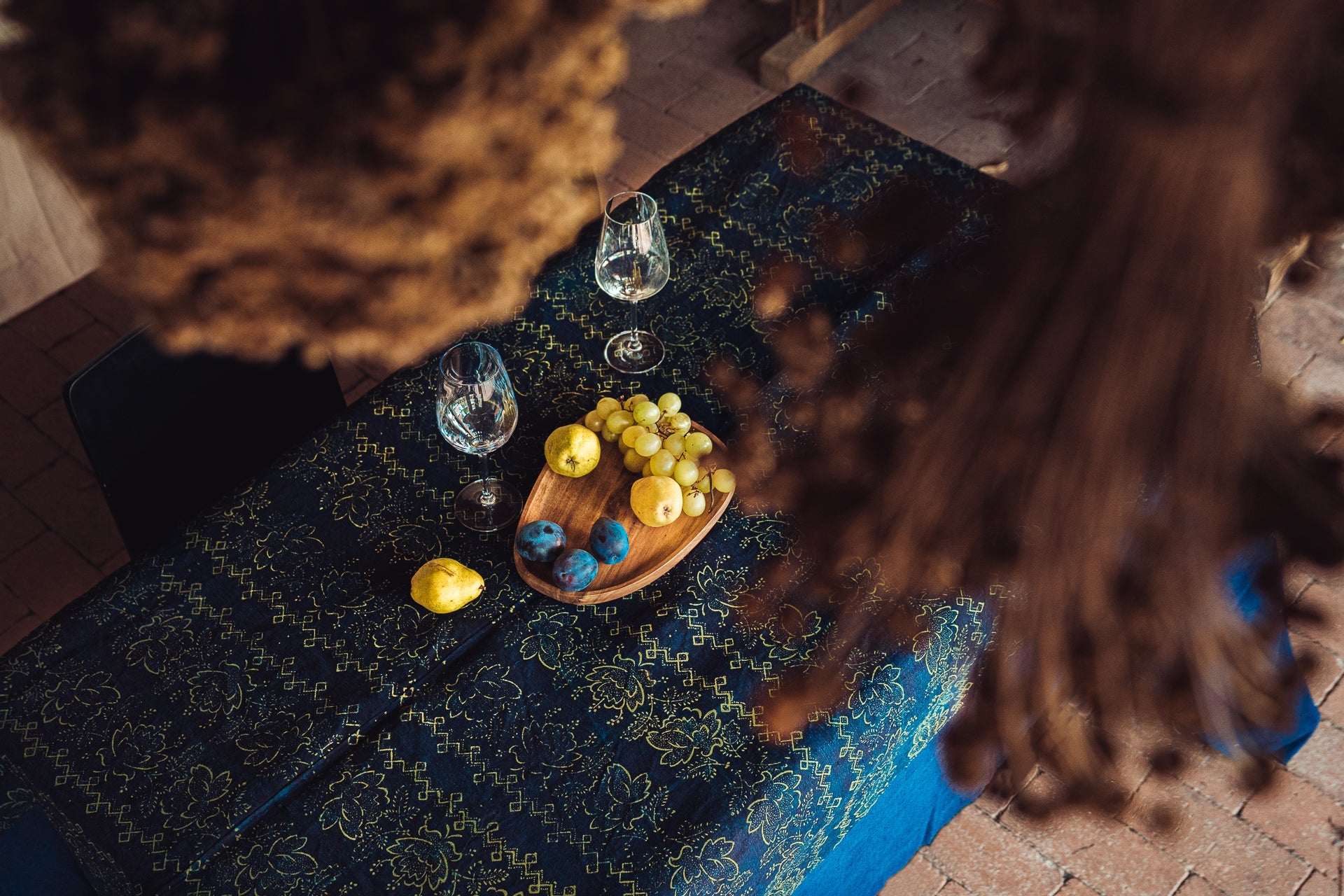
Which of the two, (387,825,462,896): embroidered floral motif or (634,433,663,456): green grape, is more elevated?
(634,433,663,456): green grape

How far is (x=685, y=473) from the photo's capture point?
1753mm

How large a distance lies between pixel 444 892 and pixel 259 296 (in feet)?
4.16

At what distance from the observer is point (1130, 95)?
1.30 ft

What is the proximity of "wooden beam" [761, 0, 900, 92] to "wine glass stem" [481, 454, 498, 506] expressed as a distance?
108 inches

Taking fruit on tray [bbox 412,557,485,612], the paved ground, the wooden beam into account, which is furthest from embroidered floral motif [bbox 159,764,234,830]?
the wooden beam

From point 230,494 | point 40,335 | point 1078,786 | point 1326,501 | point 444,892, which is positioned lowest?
point 40,335

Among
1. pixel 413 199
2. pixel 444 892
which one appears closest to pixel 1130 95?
pixel 413 199

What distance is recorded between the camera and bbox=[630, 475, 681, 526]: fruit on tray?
173 centimetres

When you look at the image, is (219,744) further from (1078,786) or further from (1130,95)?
(1130,95)

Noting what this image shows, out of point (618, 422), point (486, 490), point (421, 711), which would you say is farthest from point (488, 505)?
point (421, 711)

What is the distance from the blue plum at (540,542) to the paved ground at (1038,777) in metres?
0.80

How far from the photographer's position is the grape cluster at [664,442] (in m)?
1.76

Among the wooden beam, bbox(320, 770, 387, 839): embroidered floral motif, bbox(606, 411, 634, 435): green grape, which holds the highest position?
bbox(606, 411, 634, 435): green grape

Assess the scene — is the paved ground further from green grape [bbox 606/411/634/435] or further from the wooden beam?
green grape [bbox 606/411/634/435]
